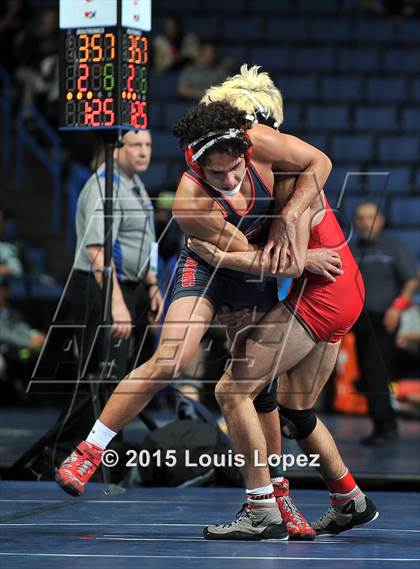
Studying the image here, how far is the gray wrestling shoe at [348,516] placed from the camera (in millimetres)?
4742

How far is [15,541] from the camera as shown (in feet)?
14.7

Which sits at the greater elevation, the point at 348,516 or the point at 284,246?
the point at 284,246

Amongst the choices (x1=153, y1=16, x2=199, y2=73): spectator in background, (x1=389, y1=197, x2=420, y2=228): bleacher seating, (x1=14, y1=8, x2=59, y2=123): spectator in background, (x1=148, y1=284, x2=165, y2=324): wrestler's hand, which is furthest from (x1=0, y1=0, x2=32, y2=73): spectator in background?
(x1=148, y1=284, x2=165, y2=324): wrestler's hand

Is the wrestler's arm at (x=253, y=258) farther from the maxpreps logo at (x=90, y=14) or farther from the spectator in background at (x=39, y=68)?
the spectator in background at (x=39, y=68)

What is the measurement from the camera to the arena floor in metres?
4.10

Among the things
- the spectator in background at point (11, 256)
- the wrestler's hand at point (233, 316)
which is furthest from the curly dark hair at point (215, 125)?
the spectator in background at point (11, 256)

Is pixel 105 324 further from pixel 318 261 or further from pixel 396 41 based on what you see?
pixel 396 41

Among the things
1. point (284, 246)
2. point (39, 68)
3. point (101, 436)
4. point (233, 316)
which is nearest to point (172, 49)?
point (39, 68)

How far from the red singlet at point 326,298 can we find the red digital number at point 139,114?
5.31 ft

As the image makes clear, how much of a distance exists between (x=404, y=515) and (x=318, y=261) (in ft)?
4.34

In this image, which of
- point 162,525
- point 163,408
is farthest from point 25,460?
point 163,408

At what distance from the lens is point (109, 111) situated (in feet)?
19.6

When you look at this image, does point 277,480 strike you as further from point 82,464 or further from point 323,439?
point 82,464

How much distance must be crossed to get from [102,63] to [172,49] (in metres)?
7.55
